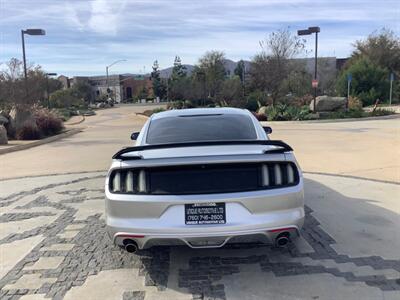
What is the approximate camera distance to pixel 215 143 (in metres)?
4.20

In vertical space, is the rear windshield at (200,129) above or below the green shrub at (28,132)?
above

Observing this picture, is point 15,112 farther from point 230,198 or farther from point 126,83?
point 126,83

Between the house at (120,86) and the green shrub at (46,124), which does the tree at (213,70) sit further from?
the house at (120,86)

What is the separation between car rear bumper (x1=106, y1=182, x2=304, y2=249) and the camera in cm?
371

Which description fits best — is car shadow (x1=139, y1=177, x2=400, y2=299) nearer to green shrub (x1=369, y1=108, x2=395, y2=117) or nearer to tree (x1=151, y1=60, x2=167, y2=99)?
green shrub (x1=369, y1=108, x2=395, y2=117)

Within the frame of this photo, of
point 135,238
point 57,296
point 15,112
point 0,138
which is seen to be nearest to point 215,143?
point 135,238

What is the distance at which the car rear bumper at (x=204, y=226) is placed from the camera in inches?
146

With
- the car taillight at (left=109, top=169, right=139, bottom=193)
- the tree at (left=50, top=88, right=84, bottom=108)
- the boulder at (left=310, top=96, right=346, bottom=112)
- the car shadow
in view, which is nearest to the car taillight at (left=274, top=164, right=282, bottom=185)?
the car shadow

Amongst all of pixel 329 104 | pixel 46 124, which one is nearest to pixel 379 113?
pixel 329 104

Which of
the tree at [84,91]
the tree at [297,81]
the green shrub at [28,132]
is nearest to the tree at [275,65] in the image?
the tree at [297,81]

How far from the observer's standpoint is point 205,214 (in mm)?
3744

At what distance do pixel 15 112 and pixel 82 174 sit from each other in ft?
39.1

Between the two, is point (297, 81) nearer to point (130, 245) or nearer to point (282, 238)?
point (282, 238)

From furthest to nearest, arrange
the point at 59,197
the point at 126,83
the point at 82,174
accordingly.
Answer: the point at 126,83 < the point at 82,174 < the point at 59,197
